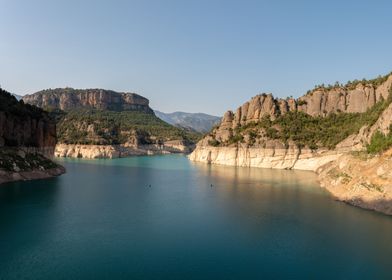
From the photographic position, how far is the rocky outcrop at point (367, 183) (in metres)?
46.9

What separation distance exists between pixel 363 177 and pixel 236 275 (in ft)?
112

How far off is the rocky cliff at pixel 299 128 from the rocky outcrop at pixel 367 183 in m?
32.3

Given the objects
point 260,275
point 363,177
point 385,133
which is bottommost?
point 260,275

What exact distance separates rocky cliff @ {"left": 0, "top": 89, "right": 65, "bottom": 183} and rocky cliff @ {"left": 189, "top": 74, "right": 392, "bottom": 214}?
6155cm

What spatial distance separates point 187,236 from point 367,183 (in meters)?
28.7

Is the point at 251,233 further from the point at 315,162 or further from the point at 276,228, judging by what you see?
the point at 315,162

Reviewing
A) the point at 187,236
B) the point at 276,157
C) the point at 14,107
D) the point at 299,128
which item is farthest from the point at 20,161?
the point at 299,128

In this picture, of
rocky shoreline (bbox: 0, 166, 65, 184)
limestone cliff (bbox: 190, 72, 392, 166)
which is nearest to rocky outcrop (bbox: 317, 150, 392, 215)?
limestone cliff (bbox: 190, 72, 392, 166)

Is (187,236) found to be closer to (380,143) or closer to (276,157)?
(380,143)

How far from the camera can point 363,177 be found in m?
53.0

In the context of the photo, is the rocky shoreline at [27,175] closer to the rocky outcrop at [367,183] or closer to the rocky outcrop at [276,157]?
the rocky outcrop at [367,183]

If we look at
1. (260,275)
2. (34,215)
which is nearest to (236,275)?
(260,275)

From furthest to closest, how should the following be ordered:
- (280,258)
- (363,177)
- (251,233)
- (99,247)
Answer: (363,177)
(251,233)
(99,247)
(280,258)

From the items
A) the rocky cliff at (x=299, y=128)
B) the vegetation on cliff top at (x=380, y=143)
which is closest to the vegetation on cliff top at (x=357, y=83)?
the rocky cliff at (x=299, y=128)
